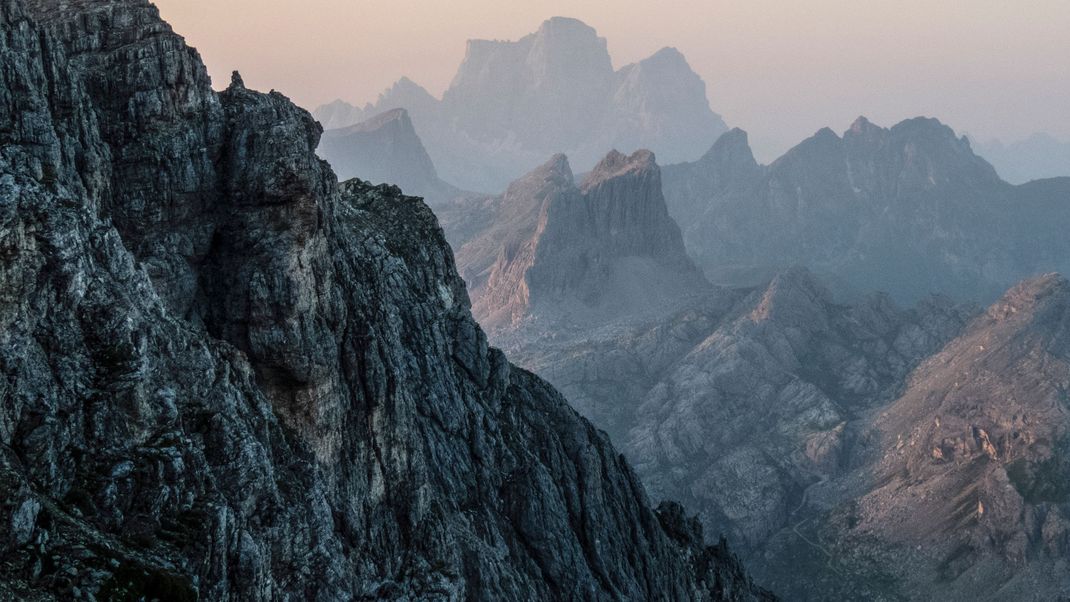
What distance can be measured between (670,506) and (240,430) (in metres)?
78.1

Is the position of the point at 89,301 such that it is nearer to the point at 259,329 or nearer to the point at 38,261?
the point at 38,261

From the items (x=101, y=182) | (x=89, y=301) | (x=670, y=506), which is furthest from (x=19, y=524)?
(x=670, y=506)

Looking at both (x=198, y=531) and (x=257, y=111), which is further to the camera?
(x=257, y=111)

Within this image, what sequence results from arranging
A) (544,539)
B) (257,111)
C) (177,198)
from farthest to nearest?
1. (544,539)
2. (257,111)
3. (177,198)

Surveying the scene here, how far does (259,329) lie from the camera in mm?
54781

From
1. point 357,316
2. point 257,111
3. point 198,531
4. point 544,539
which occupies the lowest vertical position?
point 544,539

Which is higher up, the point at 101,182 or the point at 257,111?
the point at 257,111

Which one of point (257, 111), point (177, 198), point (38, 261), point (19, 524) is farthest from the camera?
point (257, 111)

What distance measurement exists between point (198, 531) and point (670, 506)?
8338cm

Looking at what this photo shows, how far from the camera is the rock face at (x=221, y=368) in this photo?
36.9m

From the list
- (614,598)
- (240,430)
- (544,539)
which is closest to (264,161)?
(240,430)

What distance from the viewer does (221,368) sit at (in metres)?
48.1

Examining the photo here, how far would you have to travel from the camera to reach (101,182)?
50.0 metres

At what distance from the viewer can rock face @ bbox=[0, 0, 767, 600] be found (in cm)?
3691
